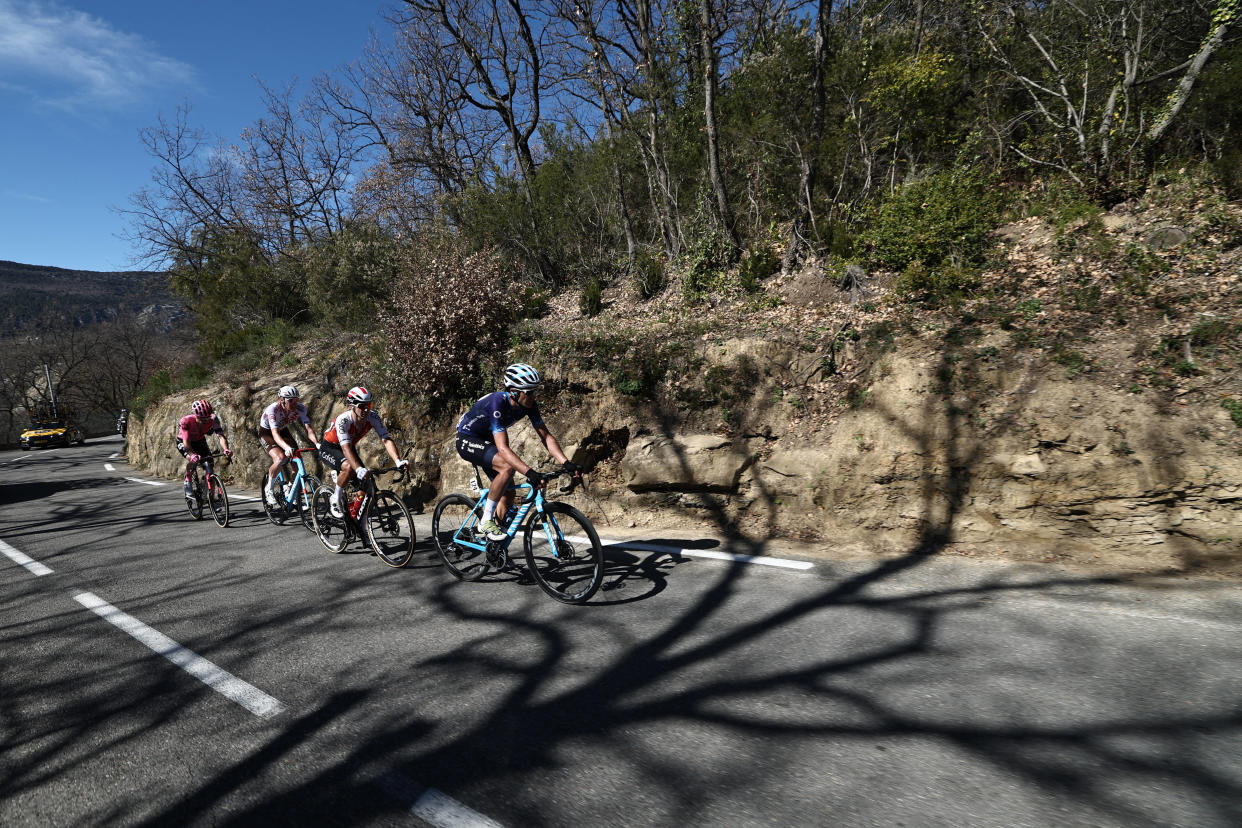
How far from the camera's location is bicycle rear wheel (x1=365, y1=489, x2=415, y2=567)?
6438mm

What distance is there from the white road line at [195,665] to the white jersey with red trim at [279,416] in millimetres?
3324

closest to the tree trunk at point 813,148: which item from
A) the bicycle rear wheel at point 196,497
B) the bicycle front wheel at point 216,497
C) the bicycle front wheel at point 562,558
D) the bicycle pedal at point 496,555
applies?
the bicycle front wheel at point 562,558

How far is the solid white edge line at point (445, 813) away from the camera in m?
2.41

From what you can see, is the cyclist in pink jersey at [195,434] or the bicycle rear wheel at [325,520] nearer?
the bicycle rear wheel at [325,520]

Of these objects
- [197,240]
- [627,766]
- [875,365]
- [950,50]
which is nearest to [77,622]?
[627,766]

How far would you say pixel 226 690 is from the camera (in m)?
3.68

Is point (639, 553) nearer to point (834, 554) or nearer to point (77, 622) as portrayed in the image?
point (834, 554)

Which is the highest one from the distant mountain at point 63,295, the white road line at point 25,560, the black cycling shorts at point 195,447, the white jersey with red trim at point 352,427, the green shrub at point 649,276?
the distant mountain at point 63,295

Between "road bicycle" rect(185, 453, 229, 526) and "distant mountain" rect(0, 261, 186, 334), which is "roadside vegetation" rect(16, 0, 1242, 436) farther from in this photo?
"distant mountain" rect(0, 261, 186, 334)

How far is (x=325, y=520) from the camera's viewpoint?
7.31 metres

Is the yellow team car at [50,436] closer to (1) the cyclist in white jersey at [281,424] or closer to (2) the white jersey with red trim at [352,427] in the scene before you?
(1) the cyclist in white jersey at [281,424]

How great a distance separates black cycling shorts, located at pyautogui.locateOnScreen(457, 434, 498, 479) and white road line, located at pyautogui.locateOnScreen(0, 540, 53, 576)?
5472mm

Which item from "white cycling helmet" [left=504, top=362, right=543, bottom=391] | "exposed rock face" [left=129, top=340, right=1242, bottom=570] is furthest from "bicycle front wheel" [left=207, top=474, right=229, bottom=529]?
"white cycling helmet" [left=504, top=362, right=543, bottom=391]

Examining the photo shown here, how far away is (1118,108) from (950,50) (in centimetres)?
413
